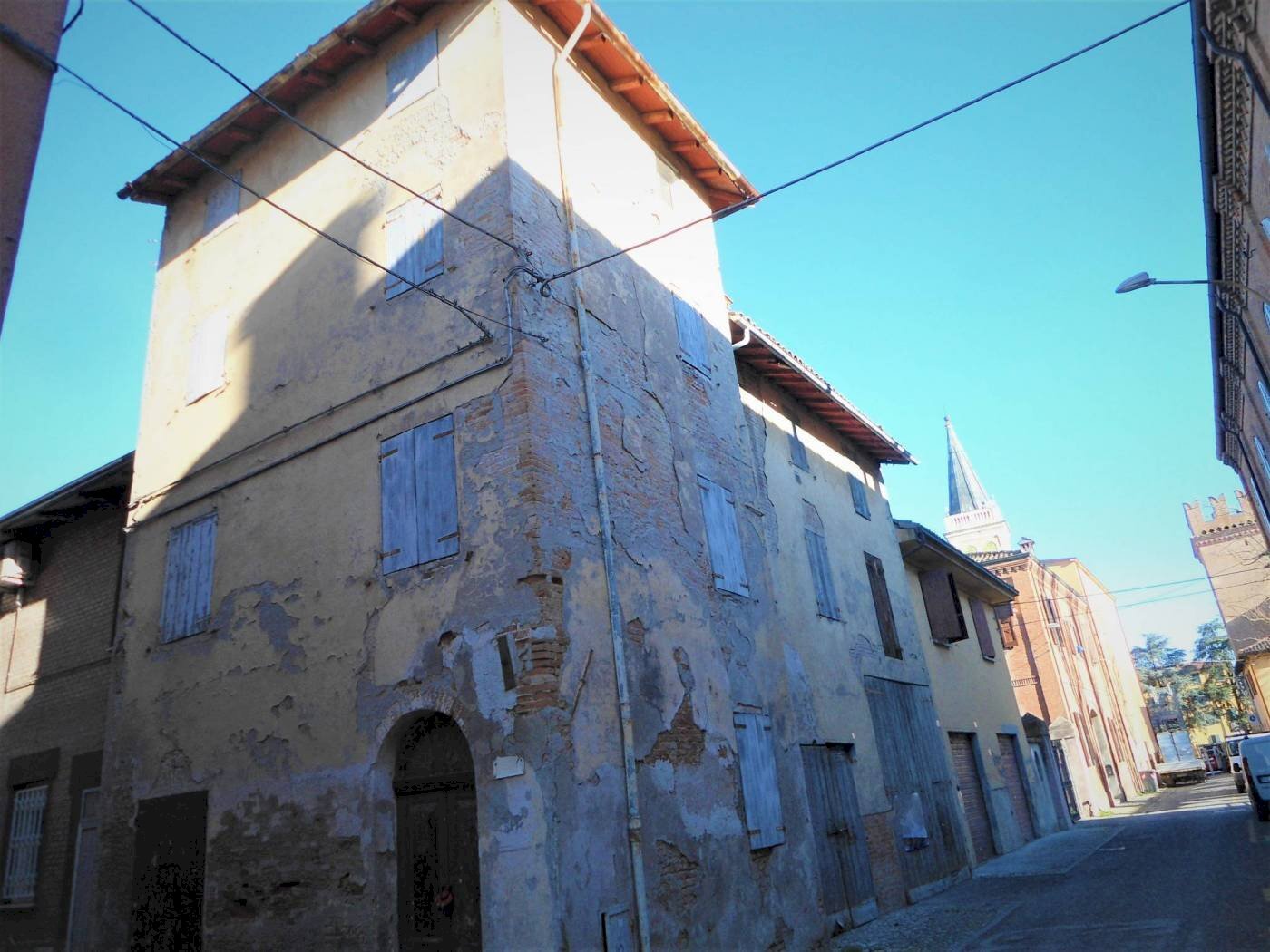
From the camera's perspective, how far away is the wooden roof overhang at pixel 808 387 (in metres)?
13.2

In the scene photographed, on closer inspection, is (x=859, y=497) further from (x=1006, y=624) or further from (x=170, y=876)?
(x=1006, y=624)

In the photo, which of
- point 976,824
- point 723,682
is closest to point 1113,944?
point 723,682

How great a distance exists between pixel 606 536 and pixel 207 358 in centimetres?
639

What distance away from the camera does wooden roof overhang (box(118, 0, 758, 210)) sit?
10438mm

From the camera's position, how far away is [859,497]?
16.6 meters

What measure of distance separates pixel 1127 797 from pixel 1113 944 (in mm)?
33797

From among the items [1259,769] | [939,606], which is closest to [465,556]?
[939,606]

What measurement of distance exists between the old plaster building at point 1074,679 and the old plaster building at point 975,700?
167 inches

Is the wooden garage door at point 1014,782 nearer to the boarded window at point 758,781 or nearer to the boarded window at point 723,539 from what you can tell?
the boarded window at point 758,781

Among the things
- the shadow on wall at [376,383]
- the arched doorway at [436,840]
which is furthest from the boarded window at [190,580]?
the arched doorway at [436,840]

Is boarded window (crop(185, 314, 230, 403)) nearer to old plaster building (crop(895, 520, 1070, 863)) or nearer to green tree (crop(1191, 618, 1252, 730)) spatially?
old plaster building (crop(895, 520, 1070, 863))

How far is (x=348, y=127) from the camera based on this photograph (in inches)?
428

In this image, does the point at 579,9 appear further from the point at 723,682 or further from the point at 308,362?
the point at 723,682

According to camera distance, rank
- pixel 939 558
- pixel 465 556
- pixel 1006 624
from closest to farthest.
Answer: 1. pixel 465 556
2. pixel 939 558
3. pixel 1006 624
